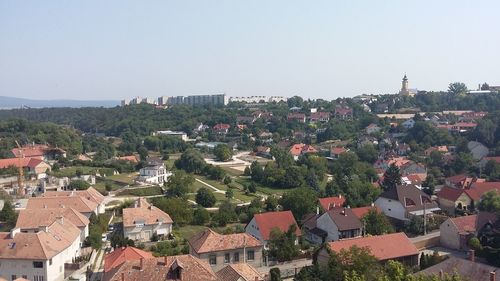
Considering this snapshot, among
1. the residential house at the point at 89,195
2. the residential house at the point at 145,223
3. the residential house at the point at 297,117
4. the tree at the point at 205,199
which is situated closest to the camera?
the residential house at the point at 145,223

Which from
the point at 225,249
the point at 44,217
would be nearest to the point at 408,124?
the point at 225,249

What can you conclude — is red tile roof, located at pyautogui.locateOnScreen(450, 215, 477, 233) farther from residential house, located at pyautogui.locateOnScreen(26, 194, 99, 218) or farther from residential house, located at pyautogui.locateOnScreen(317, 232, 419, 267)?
residential house, located at pyautogui.locateOnScreen(26, 194, 99, 218)

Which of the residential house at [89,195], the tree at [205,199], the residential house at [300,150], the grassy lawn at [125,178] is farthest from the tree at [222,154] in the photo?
the residential house at [89,195]

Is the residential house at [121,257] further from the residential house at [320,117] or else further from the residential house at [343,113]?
the residential house at [343,113]

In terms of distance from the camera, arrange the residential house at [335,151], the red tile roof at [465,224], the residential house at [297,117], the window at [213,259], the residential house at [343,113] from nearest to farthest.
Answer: the window at [213,259] → the red tile roof at [465,224] → the residential house at [335,151] → the residential house at [297,117] → the residential house at [343,113]

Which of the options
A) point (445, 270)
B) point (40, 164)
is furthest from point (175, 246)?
point (40, 164)

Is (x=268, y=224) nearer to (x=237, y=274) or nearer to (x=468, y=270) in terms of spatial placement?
(x=237, y=274)

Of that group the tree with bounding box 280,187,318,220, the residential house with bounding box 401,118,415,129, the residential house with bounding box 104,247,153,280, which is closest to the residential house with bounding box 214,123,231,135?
the residential house with bounding box 401,118,415,129

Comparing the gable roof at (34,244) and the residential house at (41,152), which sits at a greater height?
the gable roof at (34,244)
